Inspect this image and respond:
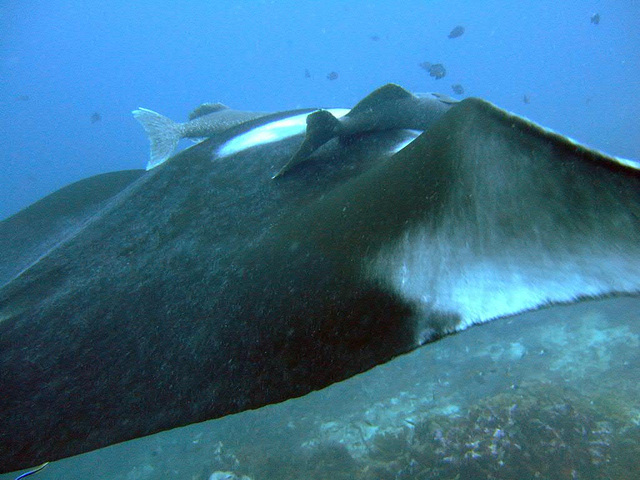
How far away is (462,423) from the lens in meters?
7.61

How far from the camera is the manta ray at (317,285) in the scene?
3.01 ft

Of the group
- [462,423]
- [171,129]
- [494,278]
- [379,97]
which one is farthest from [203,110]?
[462,423]

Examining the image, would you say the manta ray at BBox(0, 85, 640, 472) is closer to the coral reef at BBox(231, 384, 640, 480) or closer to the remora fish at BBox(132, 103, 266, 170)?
the remora fish at BBox(132, 103, 266, 170)

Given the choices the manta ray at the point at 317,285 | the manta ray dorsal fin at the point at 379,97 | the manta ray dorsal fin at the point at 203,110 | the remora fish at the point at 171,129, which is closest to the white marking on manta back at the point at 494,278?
the manta ray at the point at 317,285

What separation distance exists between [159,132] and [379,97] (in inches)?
169

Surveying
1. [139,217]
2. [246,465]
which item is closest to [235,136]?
[139,217]

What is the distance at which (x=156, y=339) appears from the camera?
4.20 ft

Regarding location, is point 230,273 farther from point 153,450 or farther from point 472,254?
point 153,450

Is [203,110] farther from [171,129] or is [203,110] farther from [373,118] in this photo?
[373,118]

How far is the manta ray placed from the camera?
0.92m

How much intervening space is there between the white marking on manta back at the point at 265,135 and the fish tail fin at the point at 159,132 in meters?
3.03

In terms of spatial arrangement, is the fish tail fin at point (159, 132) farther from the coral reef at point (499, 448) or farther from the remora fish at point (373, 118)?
the coral reef at point (499, 448)

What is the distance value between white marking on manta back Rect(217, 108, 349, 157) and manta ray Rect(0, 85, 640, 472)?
89 centimetres

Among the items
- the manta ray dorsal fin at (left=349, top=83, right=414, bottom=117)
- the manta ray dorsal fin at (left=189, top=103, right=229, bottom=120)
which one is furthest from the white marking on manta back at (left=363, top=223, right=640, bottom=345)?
the manta ray dorsal fin at (left=189, top=103, right=229, bottom=120)
